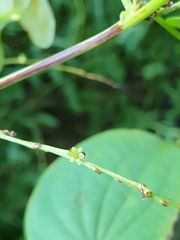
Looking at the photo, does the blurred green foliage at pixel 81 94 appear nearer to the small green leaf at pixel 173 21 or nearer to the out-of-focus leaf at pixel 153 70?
the out-of-focus leaf at pixel 153 70

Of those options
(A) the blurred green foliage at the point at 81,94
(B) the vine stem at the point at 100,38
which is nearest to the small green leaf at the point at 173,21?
(B) the vine stem at the point at 100,38

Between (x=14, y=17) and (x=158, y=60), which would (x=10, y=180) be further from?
(x=14, y=17)

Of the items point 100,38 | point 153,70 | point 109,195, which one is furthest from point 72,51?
point 153,70

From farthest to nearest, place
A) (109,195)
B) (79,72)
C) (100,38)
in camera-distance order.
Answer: (79,72) → (109,195) → (100,38)

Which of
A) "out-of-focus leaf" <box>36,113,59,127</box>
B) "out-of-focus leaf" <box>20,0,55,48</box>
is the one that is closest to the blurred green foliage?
"out-of-focus leaf" <box>36,113,59,127</box>

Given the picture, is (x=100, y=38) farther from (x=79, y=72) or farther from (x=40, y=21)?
(x=79, y=72)

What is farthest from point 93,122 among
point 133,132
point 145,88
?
point 133,132
